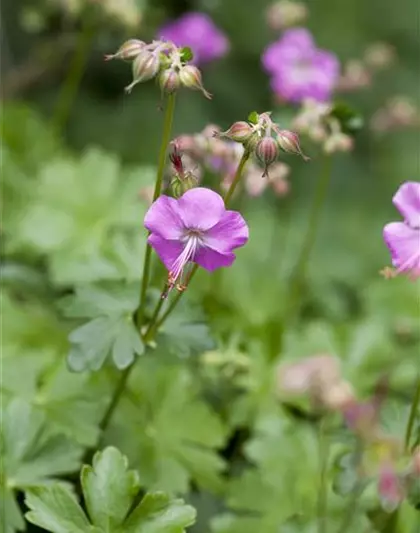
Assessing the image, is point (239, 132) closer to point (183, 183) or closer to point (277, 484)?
point (183, 183)

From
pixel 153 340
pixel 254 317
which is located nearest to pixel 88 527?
pixel 153 340

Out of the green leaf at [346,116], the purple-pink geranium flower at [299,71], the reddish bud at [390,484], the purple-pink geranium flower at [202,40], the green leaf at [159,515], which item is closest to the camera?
the reddish bud at [390,484]

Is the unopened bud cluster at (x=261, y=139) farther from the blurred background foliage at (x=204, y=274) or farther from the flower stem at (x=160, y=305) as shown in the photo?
the blurred background foliage at (x=204, y=274)

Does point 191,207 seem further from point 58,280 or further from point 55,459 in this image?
point 58,280

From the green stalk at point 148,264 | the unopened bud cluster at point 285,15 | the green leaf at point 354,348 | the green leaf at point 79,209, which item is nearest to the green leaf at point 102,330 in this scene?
the green stalk at point 148,264

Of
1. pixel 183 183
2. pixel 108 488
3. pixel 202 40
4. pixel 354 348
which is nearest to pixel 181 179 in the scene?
pixel 183 183

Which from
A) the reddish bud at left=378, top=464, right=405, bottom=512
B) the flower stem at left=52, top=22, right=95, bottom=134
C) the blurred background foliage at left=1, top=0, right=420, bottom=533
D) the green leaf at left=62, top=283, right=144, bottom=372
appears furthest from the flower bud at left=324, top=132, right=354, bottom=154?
the flower stem at left=52, top=22, right=95, bottom=134

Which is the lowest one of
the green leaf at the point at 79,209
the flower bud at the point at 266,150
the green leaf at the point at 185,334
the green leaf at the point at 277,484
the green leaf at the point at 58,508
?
the green leaf at the point at 277,484
